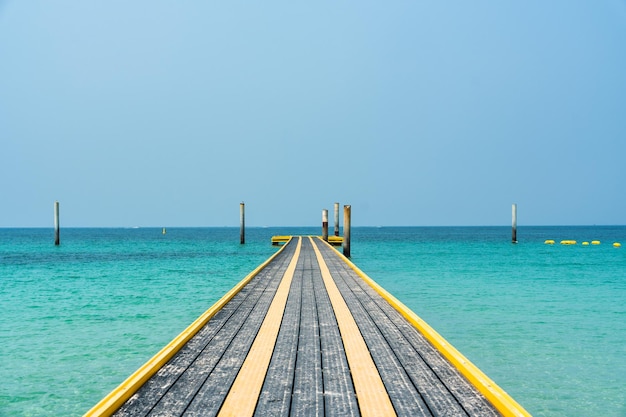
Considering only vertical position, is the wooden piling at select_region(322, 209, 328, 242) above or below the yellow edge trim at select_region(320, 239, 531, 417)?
above

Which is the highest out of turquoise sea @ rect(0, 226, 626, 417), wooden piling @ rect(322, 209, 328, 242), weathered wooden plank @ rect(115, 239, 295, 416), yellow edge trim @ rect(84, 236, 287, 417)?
wooden piling @ rect(322, 209, 328, 242)

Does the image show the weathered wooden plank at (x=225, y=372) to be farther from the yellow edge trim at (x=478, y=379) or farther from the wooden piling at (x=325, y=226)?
the wooden piling at (x=325, y=226)

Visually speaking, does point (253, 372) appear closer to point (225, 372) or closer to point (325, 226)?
point (225, 372)

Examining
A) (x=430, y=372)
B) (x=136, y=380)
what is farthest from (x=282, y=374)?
(x=430, y=372)

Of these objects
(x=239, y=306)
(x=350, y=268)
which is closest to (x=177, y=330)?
(x=239, y=306)

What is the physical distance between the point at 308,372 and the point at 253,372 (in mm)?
487

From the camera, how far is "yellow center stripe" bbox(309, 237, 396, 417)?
3652 mm

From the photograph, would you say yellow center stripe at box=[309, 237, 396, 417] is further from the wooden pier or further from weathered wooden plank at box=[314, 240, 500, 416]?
weathered wooden plank at box=[314, 240, 500, 416]

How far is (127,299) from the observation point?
14.8 m

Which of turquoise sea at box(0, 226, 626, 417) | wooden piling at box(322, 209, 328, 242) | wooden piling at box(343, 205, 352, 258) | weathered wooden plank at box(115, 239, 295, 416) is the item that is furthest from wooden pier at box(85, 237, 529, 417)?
wooden piling at box(322, 209, 328, 242)

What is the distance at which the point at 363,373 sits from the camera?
4414 millimetres

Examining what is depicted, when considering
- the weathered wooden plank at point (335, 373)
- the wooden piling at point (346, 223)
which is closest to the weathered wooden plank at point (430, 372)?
the weathered wooden plank at point (335, 373)

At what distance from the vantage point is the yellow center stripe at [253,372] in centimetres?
363

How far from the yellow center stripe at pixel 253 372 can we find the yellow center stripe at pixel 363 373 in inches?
31.1
